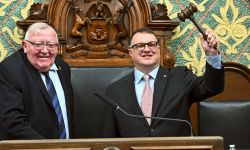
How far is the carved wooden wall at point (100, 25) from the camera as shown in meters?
3.22

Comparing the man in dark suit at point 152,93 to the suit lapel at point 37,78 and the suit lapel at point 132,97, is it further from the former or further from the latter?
the suit lapel at point 37,78

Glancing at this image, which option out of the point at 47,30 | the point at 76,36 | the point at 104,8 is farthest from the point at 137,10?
the point at 47,30

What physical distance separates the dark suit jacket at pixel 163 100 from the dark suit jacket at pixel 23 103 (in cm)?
33

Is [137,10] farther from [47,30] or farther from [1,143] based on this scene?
[1,143]

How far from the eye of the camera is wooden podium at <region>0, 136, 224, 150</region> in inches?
60.7

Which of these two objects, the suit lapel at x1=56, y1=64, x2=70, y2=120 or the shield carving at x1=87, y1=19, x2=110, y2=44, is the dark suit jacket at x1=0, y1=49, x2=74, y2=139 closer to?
the suit lapel at x1=56, y1=64, x2=70, y2=120

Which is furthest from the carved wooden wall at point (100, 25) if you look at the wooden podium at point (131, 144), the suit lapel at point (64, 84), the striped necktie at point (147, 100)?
the wooden podium at point (131, 144)

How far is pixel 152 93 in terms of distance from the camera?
2.55 meters

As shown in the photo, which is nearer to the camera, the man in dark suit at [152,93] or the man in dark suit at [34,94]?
the man in dark suit at [34,94]

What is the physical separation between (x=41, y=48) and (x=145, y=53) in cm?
54

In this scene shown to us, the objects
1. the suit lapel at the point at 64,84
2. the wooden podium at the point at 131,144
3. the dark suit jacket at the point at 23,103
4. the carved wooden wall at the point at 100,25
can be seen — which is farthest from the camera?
the carved wooden wall at the point at 100,25

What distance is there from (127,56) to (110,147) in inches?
69.3

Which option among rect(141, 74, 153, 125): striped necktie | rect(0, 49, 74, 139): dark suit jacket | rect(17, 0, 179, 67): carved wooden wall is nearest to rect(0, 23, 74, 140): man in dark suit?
rect(0, 49, 74, 139): dark suit jacket

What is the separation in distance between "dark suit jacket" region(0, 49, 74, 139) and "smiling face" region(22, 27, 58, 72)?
0.20ft
